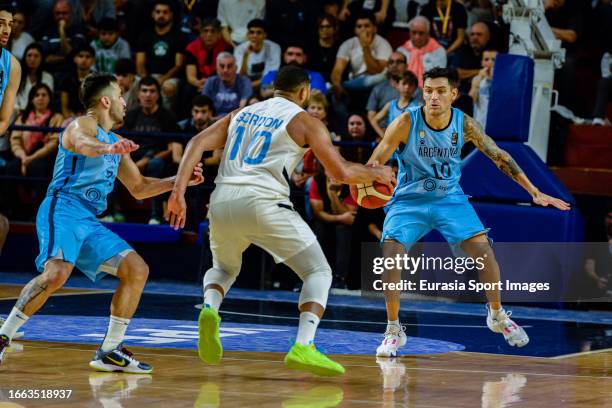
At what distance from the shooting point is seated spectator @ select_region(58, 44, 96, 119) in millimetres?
14391

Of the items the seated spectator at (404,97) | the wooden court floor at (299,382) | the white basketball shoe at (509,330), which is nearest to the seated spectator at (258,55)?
the seated spectator at (404,97)

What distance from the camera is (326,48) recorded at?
1428 cm

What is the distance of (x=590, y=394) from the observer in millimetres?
6043

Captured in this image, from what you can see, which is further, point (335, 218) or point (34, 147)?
point (34, 147)

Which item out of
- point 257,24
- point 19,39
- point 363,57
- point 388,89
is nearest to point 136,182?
point 388,89

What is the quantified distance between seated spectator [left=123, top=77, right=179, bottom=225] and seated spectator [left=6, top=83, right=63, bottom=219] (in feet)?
3.17

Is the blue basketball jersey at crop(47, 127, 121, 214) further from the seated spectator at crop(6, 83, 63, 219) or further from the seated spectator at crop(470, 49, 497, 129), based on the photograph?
the seated spectator at crop(6, 83, 63, 219)

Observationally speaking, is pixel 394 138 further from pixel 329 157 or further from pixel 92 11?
pixel 92 11

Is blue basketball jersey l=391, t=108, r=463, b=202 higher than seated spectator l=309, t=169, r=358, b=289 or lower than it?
higher

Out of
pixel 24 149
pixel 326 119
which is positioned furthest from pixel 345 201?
pixel 24 149

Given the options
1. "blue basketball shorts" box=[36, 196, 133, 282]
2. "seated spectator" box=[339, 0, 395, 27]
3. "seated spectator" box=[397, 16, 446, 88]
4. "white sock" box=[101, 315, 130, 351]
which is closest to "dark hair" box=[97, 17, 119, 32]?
"seated spectator" box=[339, 0, 395, 27]

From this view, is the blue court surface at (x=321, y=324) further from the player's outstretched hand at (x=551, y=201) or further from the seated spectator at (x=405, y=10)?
the seated spectator at (x=405, y=10)

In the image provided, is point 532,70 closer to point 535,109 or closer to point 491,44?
point 535,109

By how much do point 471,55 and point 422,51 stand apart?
1.89 ft
